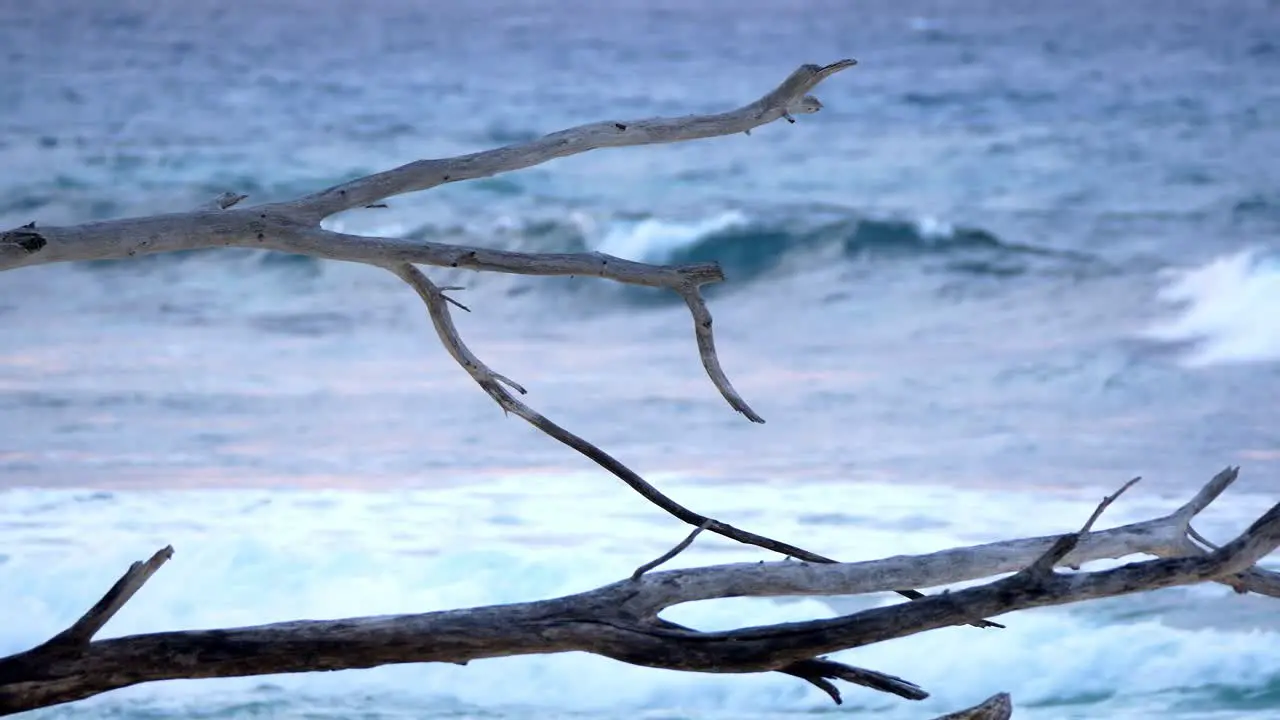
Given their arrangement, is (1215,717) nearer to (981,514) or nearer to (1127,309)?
(981,514)

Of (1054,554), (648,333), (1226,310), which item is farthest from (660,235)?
(1054,554)

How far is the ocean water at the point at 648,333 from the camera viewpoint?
16.4 ft

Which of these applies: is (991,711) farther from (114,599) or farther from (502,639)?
(114,599)

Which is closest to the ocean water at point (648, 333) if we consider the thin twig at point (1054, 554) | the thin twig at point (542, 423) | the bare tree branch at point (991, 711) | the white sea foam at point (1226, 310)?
the white sea foam at point (1226, 310)

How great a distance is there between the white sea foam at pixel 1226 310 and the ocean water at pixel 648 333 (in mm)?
34

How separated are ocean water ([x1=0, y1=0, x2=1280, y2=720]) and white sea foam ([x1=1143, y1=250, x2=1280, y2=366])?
34 millimetres

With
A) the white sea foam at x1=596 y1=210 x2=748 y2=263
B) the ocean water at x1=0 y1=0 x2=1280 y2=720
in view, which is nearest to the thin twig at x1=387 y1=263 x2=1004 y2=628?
the ocean water at x1=0 y1=0 x2=1280 y2=720

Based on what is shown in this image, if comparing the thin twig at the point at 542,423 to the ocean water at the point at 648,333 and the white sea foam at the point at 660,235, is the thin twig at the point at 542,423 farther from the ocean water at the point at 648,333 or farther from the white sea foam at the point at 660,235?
the white sea foam at the point at 660,235

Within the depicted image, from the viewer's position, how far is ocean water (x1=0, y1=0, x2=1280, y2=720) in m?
5.00

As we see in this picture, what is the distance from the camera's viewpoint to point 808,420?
768 centimetres

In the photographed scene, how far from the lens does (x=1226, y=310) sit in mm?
10031

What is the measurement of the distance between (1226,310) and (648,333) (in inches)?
136

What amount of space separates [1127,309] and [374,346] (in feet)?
15.0

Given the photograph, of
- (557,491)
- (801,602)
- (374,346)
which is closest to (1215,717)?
(801,602)
